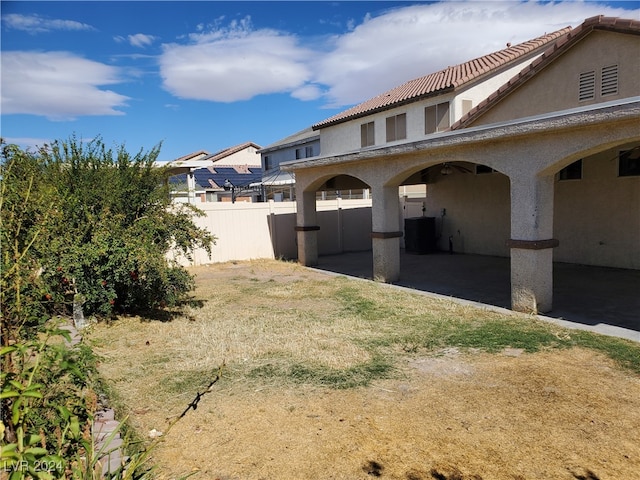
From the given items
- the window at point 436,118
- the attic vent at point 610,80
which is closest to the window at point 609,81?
the attic vent at point 610,80

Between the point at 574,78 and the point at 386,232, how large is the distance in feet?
20.6

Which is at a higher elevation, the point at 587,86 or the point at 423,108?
the point at 423,108

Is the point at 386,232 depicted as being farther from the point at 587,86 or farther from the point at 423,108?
the point at 423,108

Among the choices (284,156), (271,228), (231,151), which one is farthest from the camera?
(231,151)

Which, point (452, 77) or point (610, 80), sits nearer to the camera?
point (610, 80)

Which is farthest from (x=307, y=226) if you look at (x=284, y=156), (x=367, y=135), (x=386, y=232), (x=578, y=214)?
(x=284, y=156)

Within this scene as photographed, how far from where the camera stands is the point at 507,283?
11.5 m

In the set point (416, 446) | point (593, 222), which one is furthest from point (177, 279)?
point (593, 222)

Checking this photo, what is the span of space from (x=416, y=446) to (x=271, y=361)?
268 centimetres

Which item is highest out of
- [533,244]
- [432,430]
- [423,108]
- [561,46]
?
[561,46]

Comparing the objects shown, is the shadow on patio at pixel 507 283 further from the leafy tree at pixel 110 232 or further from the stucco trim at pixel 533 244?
the leafy tree at pixel 110 232

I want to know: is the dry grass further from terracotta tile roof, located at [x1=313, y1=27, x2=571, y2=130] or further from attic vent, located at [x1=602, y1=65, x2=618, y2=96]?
terracotta tile roof, located at [x1=313, y1=27, x2=571, y2=130]

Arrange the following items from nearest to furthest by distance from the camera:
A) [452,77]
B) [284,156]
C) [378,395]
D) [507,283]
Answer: [378,395]
[507,283]
[452,77]
[284,156]

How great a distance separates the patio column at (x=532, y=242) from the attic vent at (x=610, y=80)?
5181 mm
